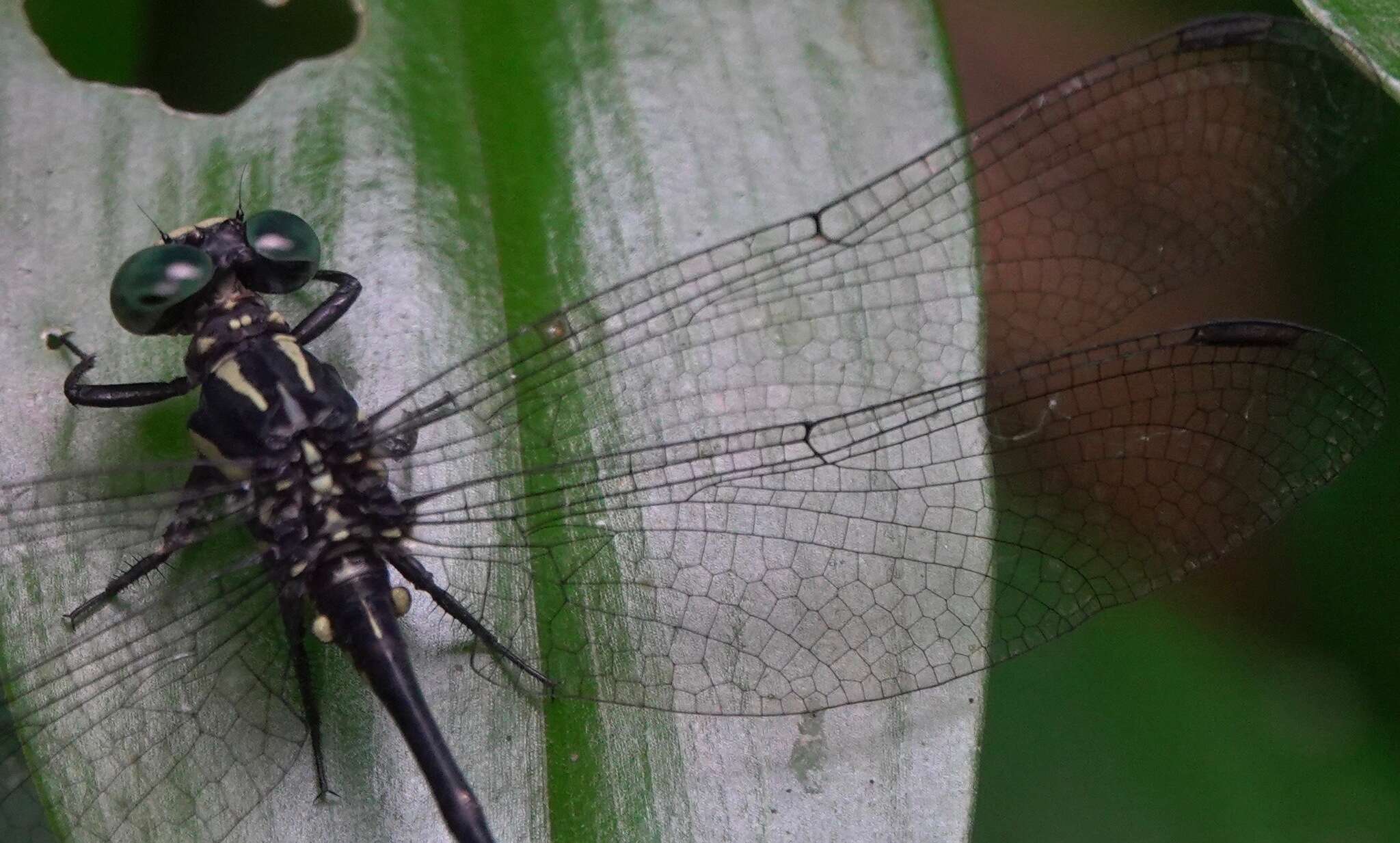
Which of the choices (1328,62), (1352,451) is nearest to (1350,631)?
(1352,451)

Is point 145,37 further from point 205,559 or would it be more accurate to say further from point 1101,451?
point 1101,451

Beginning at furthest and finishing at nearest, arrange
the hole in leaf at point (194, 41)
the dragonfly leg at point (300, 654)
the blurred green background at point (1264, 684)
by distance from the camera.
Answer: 1. the blurred green background at point (1264, 684)
2. the hole in leaf at point (194, 41)
3. the dragonfly leg at point (300, 654)

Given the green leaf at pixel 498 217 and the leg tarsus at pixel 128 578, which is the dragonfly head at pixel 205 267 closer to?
the green leaf at pixel 498 217

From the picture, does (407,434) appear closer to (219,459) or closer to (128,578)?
(219,459)

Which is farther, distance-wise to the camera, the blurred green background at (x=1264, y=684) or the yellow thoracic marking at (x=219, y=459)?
the blurred green background at (x=1264, y=684)

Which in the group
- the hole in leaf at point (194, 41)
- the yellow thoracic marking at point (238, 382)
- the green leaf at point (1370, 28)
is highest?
the green leaf at point (1370, 28)

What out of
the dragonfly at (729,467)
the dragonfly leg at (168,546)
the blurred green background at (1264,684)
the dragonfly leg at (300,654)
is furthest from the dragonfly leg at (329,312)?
the blurred green background at (1264,684)

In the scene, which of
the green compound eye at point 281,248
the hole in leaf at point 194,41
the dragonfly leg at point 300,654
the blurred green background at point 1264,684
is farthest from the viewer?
the blurred green background at point 1264,684

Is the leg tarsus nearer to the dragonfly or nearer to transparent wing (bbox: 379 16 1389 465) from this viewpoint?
the dragonfly
